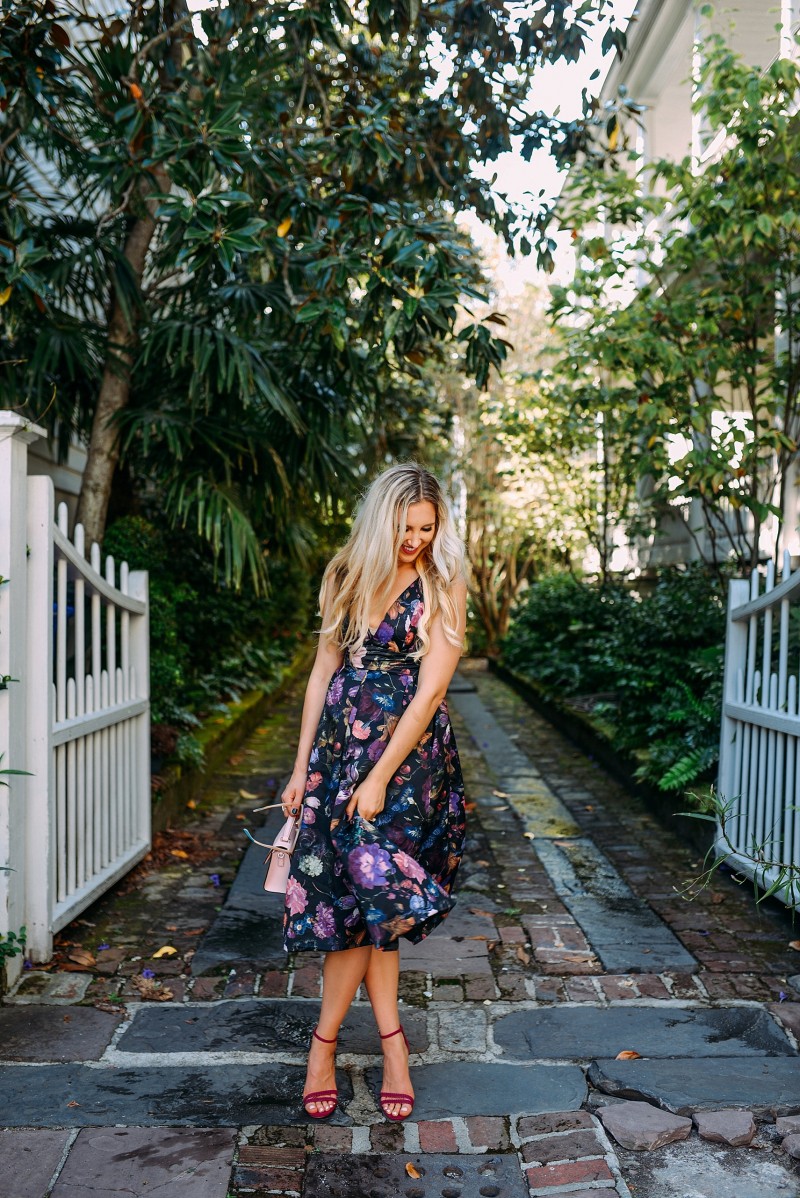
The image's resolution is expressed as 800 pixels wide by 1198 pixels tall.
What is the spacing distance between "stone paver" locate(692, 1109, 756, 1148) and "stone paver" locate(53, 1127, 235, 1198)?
1.16 metres

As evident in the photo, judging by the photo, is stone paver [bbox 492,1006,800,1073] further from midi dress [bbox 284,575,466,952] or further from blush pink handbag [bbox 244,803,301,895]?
blush pink handbag [bbox 244,803,301,895]

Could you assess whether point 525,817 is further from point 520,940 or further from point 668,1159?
point 668,1159

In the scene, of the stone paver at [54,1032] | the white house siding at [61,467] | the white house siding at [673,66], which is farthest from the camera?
the white house siding at [673,66]

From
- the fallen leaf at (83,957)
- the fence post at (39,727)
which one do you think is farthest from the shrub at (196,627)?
the fence post at (39,727)

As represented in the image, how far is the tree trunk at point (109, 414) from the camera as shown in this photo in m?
6.24

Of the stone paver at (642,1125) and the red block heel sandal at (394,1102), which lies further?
the red block heel sandal at (394,1102)

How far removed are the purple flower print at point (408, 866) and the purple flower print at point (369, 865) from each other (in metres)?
0.03

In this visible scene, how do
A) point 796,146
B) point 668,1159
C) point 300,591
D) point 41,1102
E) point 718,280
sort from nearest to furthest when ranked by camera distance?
point 668,1159
point 41,1102
point 796,146
point 718,280
point 300,591

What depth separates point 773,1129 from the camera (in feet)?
8.87

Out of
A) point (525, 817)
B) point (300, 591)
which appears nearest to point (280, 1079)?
point (525, 817)

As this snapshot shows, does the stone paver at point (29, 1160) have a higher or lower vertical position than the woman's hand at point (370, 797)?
lower

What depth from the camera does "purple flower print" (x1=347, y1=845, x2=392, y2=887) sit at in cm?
275

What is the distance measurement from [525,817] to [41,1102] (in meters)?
3.93

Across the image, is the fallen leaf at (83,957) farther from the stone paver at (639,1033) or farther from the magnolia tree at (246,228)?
the magnolia tree at (246,228)
